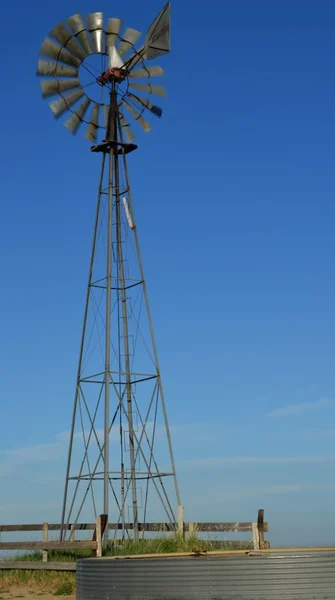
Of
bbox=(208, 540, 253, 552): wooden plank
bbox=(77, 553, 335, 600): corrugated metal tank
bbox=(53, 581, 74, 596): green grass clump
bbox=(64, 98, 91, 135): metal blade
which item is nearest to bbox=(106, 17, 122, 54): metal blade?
bbox=(64, 98, 91, 135): metal blade

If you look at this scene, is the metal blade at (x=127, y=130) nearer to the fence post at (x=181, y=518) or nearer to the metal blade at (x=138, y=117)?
the metal blade at (x=138, y=117)

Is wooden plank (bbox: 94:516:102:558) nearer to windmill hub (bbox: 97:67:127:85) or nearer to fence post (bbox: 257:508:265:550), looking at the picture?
fence post (bbox: 257:508:265:550)

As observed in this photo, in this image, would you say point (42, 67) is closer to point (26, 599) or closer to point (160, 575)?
point (26, 599)

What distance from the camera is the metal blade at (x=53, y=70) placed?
31484mm

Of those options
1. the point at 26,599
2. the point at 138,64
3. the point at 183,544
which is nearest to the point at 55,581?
the point at 26,599

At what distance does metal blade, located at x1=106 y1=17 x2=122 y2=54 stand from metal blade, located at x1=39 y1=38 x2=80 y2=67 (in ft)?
4.47

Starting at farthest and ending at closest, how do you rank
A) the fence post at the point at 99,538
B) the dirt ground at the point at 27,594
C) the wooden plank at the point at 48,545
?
1. the wooden plank at the point at 48,545
2. the fence post at the point at 99,538
3. the dirt ground at the point at 27,594

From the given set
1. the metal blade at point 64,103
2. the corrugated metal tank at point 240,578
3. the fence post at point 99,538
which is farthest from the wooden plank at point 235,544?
the metal blade at point 64,103

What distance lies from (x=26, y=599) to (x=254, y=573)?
10.8 m

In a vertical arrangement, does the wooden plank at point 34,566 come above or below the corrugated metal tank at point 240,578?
above

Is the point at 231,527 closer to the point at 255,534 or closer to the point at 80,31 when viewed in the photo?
the point at 255,534

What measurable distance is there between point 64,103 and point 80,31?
2.60 metres

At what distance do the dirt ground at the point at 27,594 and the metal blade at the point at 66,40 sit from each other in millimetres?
18325

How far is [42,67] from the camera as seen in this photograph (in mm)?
31484
